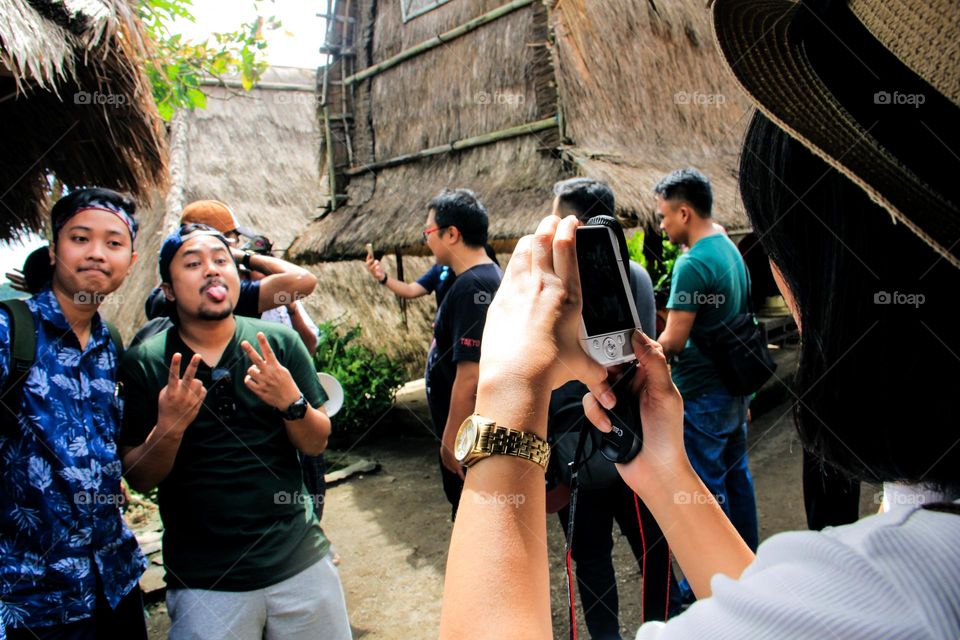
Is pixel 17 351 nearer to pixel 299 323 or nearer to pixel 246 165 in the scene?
pixel 299 323

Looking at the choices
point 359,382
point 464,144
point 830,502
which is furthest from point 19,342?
point 464,144

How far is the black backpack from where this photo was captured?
70.4 inches

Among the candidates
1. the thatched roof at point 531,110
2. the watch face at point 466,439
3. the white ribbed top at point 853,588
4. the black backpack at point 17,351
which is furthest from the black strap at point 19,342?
the thatched roof at point 531,110

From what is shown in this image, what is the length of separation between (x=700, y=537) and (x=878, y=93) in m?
0.71

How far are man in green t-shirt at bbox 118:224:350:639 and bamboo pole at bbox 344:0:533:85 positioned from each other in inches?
196

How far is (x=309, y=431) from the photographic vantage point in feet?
7.38

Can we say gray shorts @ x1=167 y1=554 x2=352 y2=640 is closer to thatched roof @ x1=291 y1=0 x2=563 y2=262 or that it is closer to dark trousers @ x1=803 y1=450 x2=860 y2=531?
dark trousers @ x1=803 y1=450 x2=860 y2=531

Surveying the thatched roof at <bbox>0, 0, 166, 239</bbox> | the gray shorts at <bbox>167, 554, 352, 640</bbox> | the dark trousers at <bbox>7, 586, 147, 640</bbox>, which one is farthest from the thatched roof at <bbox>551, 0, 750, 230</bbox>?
the dark trousers at <bbox>7, 586, 147, 640</bbox>

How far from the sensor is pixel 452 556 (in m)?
0.73

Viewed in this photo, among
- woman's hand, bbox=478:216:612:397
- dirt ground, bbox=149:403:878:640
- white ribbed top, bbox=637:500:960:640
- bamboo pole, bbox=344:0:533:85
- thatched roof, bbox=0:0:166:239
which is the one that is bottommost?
dirt ground, bbox=149:403:878:640

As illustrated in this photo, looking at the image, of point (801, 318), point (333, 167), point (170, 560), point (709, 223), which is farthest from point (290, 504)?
point (333, 167)

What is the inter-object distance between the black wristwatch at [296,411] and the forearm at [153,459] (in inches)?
13.3

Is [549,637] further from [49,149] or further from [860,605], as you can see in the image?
[49,149]

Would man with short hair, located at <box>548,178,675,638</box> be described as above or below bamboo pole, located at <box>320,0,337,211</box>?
below
